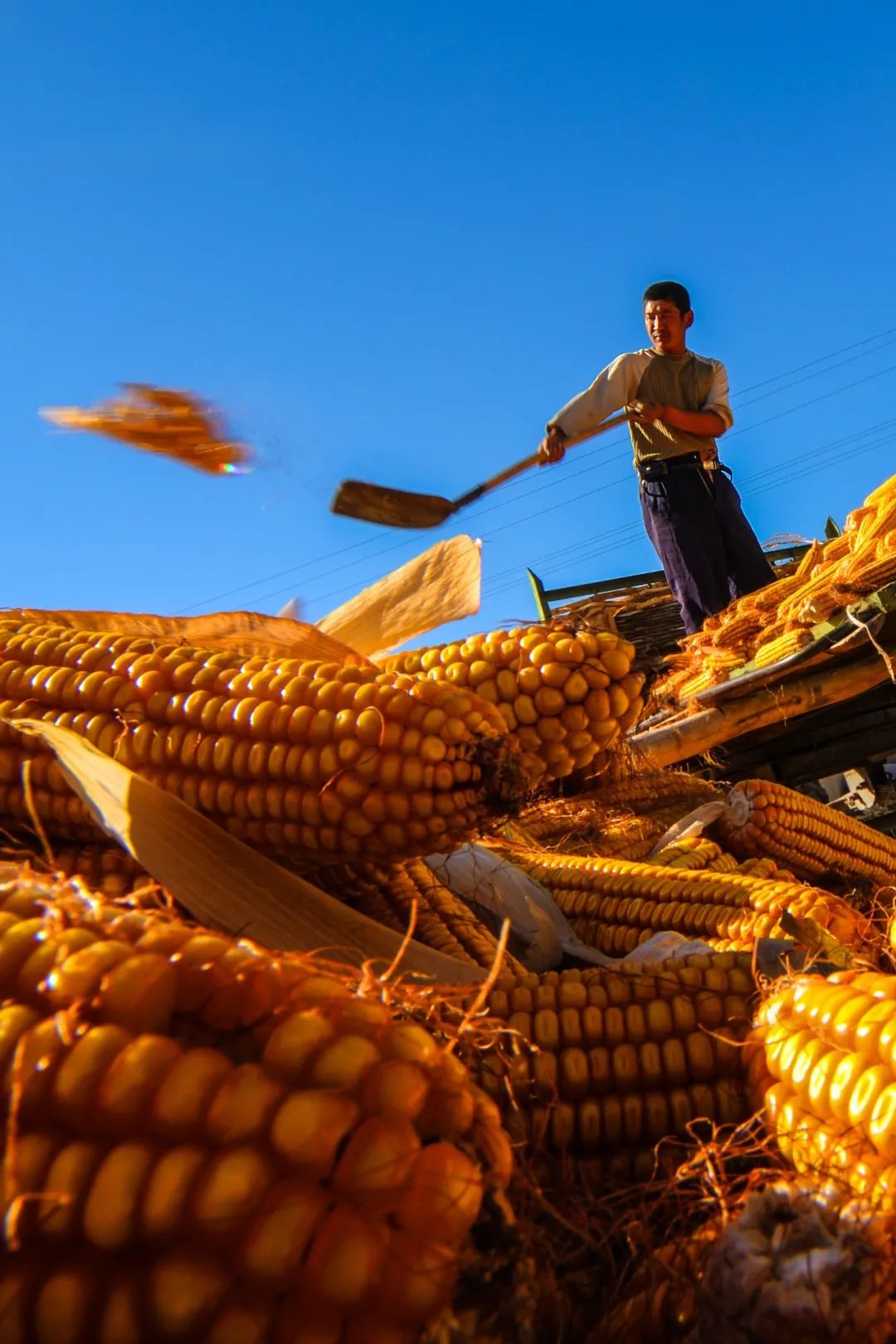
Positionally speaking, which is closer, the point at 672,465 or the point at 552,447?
the point at 552,447

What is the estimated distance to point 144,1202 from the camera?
561mm

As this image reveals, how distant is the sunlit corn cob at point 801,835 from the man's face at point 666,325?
3.16 meters

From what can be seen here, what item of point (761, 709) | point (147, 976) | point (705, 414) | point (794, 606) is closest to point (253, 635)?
point (147, 976)

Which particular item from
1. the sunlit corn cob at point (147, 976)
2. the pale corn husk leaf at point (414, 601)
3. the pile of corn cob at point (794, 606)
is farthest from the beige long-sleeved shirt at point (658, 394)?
the sunlit corn cob at point (147, 976)

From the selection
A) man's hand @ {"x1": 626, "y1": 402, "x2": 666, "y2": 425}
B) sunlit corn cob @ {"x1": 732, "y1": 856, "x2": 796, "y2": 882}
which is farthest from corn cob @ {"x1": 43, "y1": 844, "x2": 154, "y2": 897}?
man's hand @ {"x1": 626, "y1": 402, "x2": 666, "y2": 425}

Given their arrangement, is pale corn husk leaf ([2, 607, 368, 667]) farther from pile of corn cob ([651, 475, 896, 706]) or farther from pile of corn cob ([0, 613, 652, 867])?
pile of corn cob ([651, 475, 896, 706])

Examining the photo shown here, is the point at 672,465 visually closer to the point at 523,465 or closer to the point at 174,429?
the point at 523,465

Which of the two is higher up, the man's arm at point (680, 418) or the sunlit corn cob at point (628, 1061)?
the man's arm at point (680, 418)

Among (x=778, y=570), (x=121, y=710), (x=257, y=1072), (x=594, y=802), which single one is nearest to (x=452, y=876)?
(x=121, y=710)

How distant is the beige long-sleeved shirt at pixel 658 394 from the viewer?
5.66 m

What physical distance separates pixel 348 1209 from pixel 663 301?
588 centimetres

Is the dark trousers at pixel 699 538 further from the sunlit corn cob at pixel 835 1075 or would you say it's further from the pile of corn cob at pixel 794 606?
the sunlit corn cob at pixel 835 1075

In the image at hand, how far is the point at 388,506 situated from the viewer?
188 inches

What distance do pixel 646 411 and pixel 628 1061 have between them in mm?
4969
